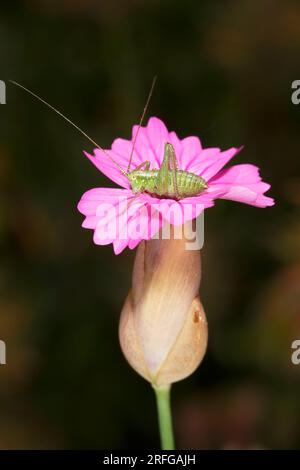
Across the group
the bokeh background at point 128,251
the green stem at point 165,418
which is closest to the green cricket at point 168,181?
the green stem at point 165,418

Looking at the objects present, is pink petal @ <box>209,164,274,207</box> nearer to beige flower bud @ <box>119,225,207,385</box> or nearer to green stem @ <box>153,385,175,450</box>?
beige flower bud @ <box>119,225,207,385</box>

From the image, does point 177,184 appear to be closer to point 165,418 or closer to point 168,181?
point 168,181

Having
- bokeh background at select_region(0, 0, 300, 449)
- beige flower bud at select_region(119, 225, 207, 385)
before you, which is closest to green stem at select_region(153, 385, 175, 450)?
beige flower bud at select_region(119, 225, 207, 385)

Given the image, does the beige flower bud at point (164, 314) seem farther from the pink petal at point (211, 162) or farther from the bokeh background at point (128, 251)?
the bokeh background at point (128, 251)

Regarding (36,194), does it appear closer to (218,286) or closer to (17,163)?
(17,163)

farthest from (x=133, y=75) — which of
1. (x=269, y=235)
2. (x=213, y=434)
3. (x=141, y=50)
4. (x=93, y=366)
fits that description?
(x=213, y=434)

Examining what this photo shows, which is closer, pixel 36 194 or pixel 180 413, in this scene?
pixel 180 413

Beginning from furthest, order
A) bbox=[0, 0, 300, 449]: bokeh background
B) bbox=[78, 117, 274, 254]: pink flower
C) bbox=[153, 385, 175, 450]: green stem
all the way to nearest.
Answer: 1. bbox=[0, 0, 300, 449]: bokeh background
2. bbox=[153, 385, 175, 450]: green stem
3. bbox=[78, 117, 274, 254]: pink flower
